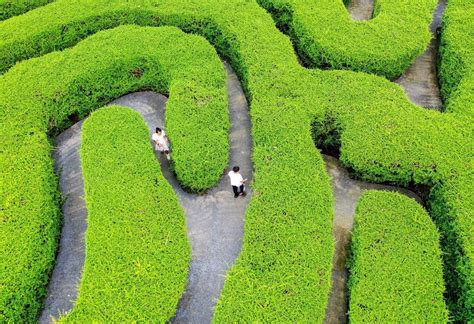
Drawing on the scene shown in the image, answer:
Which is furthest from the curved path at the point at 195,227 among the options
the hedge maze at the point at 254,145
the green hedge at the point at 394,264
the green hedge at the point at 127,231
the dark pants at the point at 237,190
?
the green hedge at the point at 394,264

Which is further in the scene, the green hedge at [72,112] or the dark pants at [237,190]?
the dark pants at [237,190]

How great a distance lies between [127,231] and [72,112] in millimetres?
4961

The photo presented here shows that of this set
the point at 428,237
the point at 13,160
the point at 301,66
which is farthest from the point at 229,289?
the point at 301,66

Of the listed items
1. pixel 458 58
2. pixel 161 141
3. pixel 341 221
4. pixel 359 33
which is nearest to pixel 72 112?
pixel 161 141

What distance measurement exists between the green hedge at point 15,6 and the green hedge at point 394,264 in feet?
43.5

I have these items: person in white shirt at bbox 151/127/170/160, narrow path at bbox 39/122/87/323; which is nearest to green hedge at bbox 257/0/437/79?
person in white shirt at bbox 151/127/170/160

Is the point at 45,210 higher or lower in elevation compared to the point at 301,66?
lower

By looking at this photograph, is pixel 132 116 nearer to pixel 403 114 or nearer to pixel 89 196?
pixel 89 196

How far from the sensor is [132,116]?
11.9 meters

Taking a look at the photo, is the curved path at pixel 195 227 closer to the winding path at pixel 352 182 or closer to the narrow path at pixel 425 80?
the winding path at pixel 352 182

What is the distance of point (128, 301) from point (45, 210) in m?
3.26

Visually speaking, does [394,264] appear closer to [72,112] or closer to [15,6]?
[72,112]

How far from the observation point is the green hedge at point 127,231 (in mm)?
→ 8820

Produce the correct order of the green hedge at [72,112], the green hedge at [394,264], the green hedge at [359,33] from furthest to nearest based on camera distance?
the green hedge at [359,33], the green hedge at [72,112], the green hedge at [394,264]
